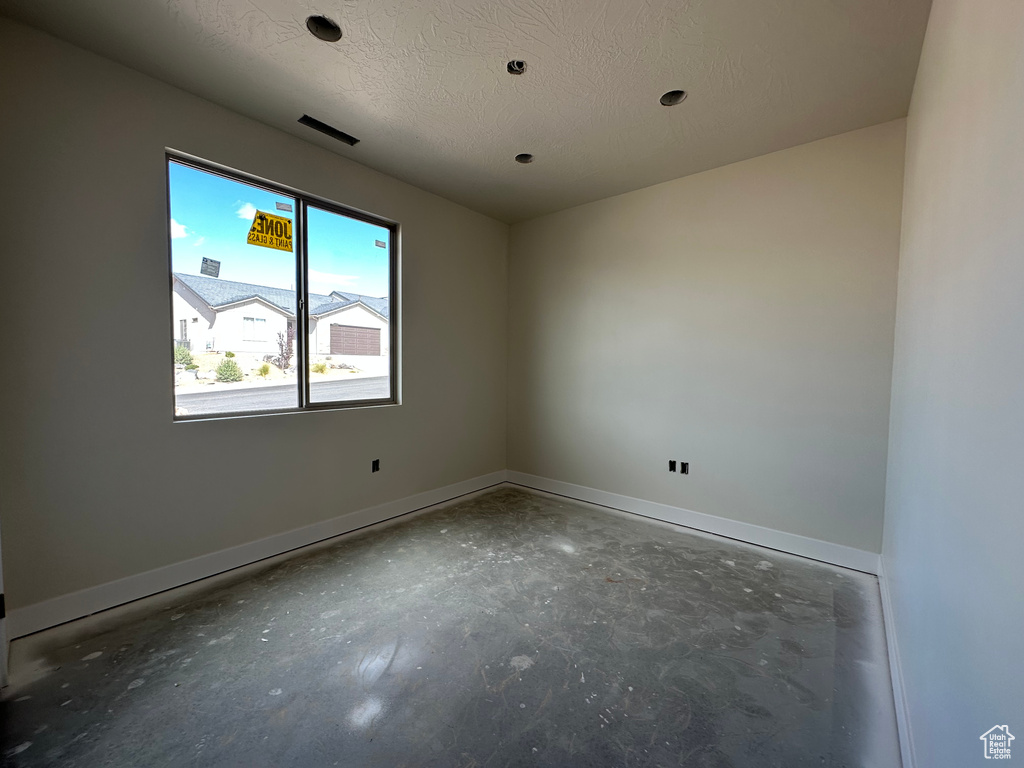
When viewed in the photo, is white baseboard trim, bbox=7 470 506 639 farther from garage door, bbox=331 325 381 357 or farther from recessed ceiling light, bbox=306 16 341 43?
recessed ceiling light, bbox=306 16 341 43

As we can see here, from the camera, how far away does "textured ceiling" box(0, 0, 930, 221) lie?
1.89 meters

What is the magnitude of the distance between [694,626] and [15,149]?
4029mm

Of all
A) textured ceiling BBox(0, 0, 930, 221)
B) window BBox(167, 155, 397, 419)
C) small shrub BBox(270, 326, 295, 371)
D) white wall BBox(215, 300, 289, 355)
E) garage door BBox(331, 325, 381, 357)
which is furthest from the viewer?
garage door BBox(331, 325, 381, 357)

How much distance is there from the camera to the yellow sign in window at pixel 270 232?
285 cm

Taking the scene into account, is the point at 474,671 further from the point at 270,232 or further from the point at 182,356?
the point at 270,232

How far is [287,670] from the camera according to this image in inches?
71.2

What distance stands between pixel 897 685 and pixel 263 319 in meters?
3.85

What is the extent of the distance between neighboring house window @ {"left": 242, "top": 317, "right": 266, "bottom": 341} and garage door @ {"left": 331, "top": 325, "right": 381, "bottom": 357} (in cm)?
51

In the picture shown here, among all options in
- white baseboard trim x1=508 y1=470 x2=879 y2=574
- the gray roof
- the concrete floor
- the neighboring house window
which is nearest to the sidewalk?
the neighboring house window

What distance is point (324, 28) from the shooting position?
2.01 meters

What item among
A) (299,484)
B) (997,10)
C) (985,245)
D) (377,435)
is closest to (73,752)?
(299,484)

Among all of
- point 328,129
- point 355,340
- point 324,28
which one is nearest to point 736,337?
point 355,340

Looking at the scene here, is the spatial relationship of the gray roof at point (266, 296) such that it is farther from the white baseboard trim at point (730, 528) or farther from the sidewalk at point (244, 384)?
the white baseboard trim at point (730, 528)

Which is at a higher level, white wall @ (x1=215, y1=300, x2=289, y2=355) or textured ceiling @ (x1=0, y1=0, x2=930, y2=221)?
textured ceiling @ (x1=0, y1=0, x2=930, y2=221)
